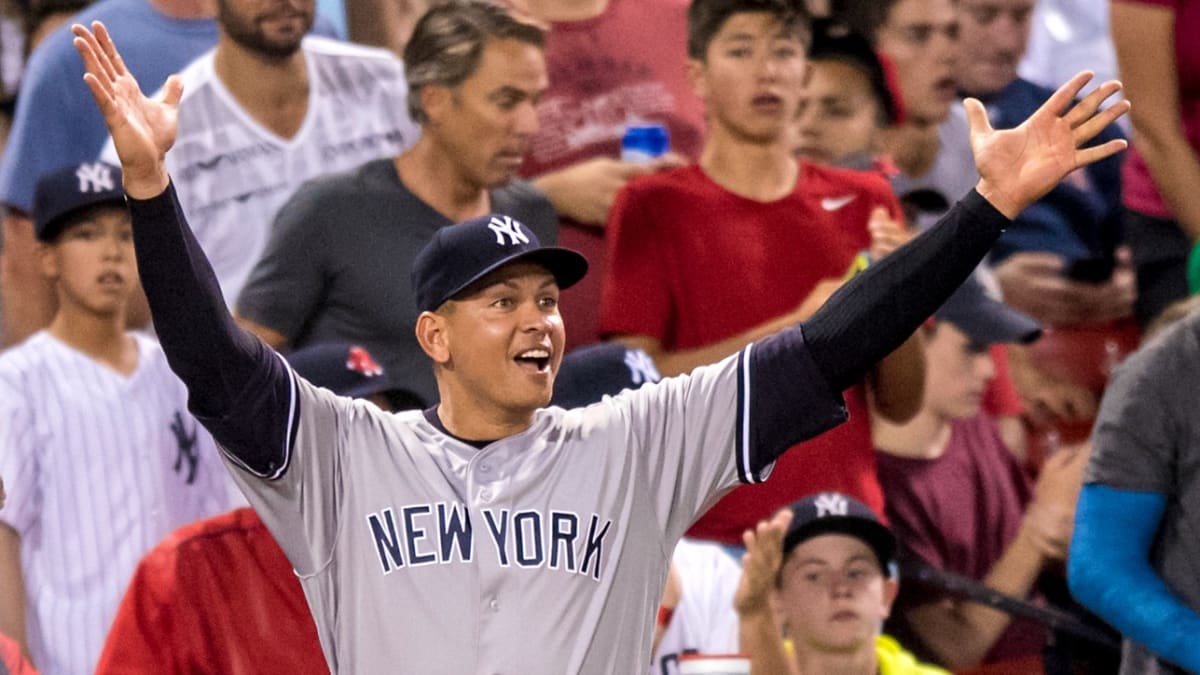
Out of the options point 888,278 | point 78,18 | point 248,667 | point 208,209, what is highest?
point 78,18

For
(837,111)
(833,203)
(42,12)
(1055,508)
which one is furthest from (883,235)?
(42,12)

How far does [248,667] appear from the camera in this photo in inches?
149

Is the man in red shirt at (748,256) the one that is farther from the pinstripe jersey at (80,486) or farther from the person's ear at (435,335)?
the person's ear at (435,335)

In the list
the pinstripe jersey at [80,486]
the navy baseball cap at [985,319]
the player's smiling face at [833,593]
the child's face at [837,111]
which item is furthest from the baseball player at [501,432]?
the child's face at [837,111]

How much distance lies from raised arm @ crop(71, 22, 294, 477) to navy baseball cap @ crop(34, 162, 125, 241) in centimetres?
167

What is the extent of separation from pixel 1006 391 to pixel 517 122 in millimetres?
1674

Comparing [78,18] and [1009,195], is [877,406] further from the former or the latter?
[78,18]

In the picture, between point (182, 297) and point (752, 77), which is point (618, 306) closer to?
point (752, 77)

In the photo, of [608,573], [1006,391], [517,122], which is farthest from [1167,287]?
[608,573]

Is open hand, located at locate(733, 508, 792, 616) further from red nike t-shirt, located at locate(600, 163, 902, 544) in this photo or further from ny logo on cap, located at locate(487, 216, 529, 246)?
ny logo on cap, located at locate(487, 216, 529, 246)

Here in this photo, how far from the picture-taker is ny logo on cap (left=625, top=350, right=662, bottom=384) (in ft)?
13.6

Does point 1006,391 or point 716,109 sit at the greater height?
point 716,109

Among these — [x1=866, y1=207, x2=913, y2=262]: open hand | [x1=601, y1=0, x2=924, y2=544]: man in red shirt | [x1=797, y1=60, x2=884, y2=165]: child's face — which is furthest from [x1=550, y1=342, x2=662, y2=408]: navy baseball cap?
[x1=797, y1=60, x2=884, y2=165]: child's face

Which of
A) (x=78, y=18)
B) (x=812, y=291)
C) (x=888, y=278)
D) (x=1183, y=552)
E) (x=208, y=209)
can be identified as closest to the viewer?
(x=888, y=278)
